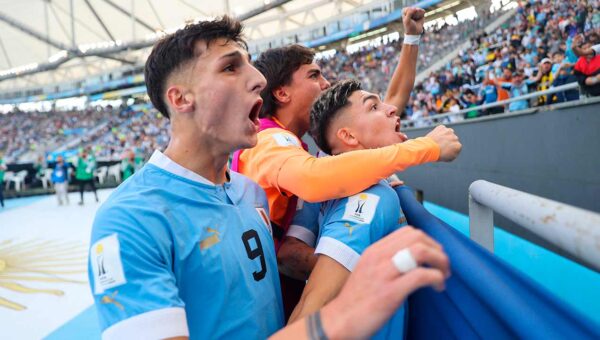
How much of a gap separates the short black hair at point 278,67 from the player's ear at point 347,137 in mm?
465

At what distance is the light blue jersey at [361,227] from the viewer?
114 centimetres

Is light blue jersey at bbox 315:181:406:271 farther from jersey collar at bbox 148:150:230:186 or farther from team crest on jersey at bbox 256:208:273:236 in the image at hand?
jersey collar at bbox 148:150:230:186

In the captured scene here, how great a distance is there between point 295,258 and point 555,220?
3.51 ft

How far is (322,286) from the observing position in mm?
1104

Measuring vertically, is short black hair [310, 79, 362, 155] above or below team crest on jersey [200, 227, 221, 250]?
above

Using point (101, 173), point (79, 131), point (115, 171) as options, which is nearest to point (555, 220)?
point (115, 171)

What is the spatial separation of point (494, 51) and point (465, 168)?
6.25m

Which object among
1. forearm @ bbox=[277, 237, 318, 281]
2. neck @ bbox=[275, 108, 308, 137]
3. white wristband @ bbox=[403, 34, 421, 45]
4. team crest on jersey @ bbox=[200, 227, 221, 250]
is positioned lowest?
forearm @ bbox=[277, 237, 318, 281]

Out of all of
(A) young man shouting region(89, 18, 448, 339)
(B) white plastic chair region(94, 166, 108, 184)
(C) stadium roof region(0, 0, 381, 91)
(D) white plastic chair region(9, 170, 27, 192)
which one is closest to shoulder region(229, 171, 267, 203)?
(A) young man shouting region(89, 18, 448, 339)

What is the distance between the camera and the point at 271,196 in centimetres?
170

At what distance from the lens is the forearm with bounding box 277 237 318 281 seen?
1537 millimetres

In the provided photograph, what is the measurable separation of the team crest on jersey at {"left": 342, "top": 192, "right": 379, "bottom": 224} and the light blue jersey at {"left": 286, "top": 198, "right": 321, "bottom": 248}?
0.44 m

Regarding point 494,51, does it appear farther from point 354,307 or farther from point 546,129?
point 354,307

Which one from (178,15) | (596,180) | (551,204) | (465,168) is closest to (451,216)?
(465,168)
